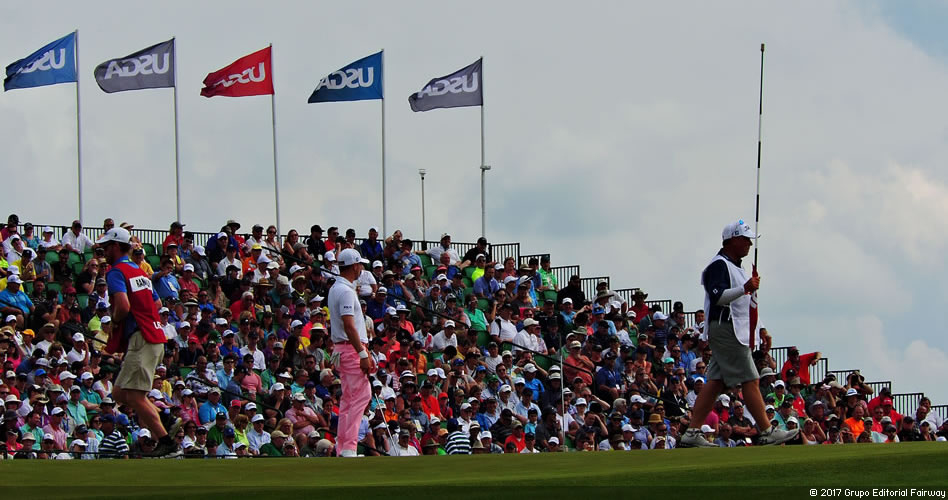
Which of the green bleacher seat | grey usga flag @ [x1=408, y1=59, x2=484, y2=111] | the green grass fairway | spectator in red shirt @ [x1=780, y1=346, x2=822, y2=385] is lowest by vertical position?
spectator in red shirt @ [x1=780, y1=346, x2=822, y2=385]

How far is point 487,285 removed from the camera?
2873cm

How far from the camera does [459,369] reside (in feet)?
77.8

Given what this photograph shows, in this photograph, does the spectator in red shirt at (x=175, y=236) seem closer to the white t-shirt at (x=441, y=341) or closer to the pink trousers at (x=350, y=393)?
the white t-shirt at (x=441, y=341)

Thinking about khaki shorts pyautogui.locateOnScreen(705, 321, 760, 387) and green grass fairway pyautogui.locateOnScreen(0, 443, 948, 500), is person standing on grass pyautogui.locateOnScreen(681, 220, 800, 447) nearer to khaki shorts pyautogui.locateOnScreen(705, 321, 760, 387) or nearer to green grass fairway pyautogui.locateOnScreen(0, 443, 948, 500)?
khaki shorts pyautogui.locateOnScreen(705, 321, 760, 387)

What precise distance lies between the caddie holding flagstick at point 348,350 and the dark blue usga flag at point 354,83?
20737mm

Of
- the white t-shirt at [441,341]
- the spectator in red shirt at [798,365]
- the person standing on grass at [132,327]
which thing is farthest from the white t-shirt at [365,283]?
the person standing on grass at [132,327]

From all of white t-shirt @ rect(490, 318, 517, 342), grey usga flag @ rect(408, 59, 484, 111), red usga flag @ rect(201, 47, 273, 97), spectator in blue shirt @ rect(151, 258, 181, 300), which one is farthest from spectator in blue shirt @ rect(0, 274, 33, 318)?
grey usga flag @ rect(408, 59, 484, 111)

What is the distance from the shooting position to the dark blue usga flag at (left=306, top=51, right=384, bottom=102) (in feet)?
116

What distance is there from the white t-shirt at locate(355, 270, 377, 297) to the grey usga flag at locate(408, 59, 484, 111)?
10.6 metres

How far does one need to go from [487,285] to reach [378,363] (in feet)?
20.1

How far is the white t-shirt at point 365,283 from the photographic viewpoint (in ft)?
83.0

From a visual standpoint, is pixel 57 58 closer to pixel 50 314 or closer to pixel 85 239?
pixel 85 239

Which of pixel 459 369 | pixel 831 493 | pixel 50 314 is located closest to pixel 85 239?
pixel 50 314

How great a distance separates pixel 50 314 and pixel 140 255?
7.08 ft
